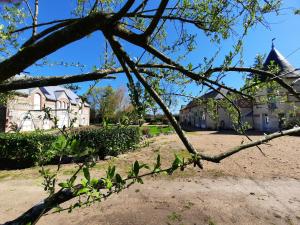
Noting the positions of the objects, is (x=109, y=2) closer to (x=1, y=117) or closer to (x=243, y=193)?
(x=243, y=193)

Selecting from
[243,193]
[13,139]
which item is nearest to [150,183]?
[243,193]

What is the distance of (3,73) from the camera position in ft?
6.66

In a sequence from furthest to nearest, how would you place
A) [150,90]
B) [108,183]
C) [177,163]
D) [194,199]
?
[194,199] → [150,90] → [177,163] → [108,183]

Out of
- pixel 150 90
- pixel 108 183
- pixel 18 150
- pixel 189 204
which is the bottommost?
pixel 189 204

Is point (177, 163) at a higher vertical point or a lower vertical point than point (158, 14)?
lower

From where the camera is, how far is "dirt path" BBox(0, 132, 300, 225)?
20.4 feet

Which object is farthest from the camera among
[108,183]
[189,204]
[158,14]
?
[189,204]

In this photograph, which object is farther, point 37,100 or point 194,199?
point 37,100

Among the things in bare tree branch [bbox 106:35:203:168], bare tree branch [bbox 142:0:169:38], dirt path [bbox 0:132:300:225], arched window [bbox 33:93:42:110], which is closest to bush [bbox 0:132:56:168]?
dirt path [bbox 0:132:300:225]

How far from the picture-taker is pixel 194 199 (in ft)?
24.5

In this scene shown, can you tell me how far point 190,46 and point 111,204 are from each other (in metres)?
5.03

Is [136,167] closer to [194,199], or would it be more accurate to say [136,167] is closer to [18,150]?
[194,199]

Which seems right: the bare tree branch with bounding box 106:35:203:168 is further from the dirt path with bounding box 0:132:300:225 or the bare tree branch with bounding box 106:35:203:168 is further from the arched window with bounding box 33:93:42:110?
the arched window with bounding box 33:93:42:110

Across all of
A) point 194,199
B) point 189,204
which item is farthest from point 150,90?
point 194,199
